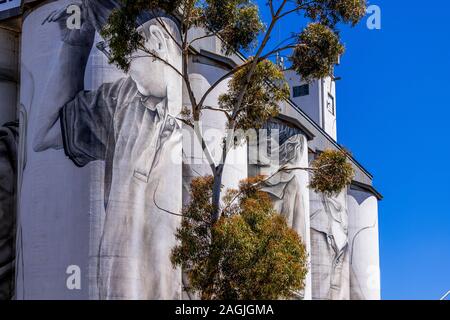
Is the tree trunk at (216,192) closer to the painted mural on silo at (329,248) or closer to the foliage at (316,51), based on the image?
the foliage at (316,51)

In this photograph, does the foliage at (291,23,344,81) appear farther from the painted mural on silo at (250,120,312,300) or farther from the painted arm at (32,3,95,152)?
the painted mural on silo at (250,120,312,300)

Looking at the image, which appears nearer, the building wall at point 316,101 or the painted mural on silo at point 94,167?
the painted mural on silo at point 94,167

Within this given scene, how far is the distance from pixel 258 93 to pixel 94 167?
9449mm

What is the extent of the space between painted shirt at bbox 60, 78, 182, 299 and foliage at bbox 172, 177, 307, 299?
28.9ft

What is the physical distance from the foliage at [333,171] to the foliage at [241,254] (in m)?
2.81

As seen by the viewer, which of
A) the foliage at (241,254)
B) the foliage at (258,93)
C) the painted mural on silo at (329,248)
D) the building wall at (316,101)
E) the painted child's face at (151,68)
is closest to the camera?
the foliage at (241,254)

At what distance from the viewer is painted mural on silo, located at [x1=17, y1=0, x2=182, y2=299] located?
3375 centimetres

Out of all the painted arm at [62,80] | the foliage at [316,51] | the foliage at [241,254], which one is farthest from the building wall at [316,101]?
the foliage at [241,254]

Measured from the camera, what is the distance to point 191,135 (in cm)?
3950

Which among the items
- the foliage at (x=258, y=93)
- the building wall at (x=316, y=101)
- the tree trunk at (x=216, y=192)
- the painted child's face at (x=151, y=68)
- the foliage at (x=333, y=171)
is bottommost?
the tree trunk at (x=216, y=192)

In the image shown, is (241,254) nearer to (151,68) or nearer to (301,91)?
(151,68)

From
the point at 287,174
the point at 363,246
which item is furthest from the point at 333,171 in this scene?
the point at 363,246

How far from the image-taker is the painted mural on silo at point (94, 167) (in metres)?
33.8
